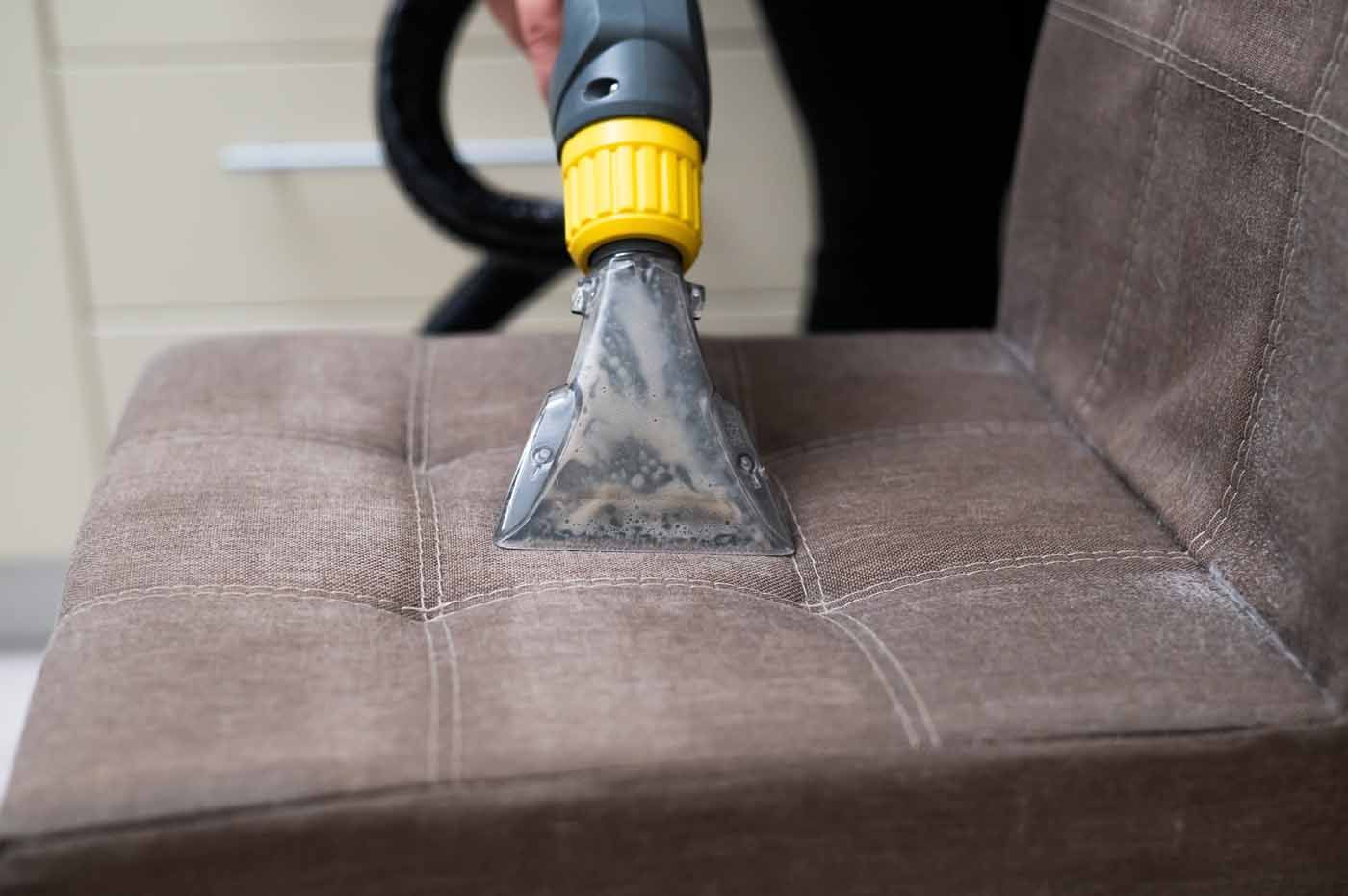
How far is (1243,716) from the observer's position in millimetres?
459

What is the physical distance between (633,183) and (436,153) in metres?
0.27

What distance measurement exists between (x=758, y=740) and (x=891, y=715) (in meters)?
0.05

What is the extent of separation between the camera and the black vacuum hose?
2.51ft

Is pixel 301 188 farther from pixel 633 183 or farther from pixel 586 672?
pixel 586 672

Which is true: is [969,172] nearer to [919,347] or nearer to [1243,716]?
[919,347]

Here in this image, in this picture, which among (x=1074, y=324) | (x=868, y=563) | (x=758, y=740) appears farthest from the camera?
(x=1074, y=324)

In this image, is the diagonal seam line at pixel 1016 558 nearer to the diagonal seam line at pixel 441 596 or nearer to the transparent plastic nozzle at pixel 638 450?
the transparent plastic nozzle at pixel 638 450

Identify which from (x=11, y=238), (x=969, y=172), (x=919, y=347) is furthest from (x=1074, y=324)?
(x=11, y=238)

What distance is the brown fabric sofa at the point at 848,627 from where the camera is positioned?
1.39 ft

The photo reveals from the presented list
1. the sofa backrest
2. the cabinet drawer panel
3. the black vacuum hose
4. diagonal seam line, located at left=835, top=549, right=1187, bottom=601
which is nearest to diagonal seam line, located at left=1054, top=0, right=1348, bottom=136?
the sofa backrest

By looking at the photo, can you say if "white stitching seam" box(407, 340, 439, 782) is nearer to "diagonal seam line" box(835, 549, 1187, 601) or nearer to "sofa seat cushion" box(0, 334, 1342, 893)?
A: "sofa seat cushion" box(0, 334, 1342, 893)

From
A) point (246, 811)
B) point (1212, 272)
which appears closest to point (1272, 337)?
point (1212, 272)

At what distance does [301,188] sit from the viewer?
1.14 metres

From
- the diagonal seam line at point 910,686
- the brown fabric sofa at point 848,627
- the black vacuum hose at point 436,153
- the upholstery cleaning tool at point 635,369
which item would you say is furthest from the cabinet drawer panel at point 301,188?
the diagonal seam line at point 910,686
